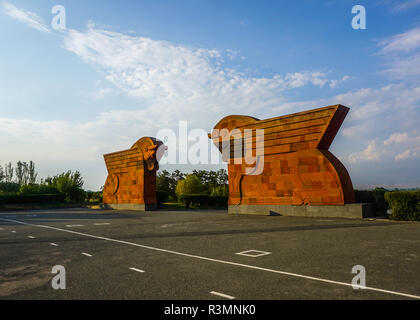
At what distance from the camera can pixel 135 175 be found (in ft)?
90.9

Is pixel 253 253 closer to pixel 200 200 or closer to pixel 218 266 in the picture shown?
pixel 218 266

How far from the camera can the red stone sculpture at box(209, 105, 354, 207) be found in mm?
15156

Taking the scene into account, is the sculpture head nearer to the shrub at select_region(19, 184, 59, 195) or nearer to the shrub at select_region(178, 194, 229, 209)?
the shrub at select_region(178, 194, 229, 209)

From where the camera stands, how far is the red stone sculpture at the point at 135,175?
26281mm

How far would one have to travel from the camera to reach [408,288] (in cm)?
426

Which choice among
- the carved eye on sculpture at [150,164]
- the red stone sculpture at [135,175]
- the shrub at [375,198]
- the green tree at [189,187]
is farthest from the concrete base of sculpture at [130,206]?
the shrub at [375,198]

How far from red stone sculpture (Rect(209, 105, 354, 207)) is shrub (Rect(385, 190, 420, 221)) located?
212cm

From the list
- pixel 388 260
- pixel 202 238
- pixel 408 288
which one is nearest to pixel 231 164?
pixel 202 238

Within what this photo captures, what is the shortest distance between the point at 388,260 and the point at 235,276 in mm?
3333

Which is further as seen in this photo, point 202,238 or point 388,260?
point 202,238

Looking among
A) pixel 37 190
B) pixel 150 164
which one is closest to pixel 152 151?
pixel 150 164

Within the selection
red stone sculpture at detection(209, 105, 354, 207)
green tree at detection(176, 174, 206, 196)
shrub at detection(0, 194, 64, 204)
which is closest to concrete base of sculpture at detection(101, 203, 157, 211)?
red stone sculpture at detection(209, 105, 354, 207)

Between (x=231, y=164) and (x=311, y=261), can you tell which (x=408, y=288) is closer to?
(x=311, y=261)

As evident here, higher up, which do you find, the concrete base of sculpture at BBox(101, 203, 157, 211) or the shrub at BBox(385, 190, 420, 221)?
the shrub at BBox(385, 190, 420, 221)
